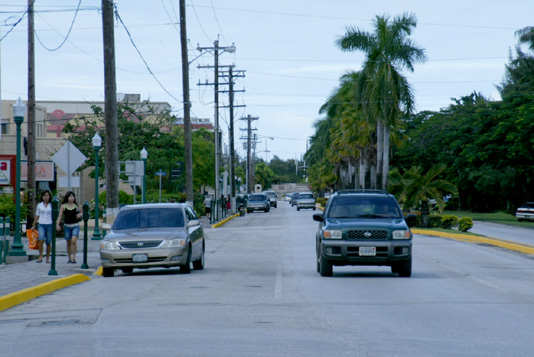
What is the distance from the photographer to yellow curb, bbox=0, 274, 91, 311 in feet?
44.2

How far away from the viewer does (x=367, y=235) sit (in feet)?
58.6

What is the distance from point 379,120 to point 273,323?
161 feet

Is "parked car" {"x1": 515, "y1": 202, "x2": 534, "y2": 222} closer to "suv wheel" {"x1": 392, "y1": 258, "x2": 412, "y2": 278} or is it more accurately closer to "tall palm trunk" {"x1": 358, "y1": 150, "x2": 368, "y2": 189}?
"tall palm trunk" {"x1": 358, "y1": 150, "x2": 368, "y2": 189}

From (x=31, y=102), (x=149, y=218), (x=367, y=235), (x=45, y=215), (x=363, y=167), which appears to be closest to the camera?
(x=367, y=235)

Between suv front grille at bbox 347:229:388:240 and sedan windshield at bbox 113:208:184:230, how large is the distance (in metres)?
4.21

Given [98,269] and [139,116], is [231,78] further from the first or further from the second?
[98,269]

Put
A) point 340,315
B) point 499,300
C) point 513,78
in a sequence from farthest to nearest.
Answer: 1. point 513,78
2. point 499,300
3. point 340,315

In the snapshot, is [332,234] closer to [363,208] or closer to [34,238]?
[363,208]

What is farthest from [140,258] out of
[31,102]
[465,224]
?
[465,224]

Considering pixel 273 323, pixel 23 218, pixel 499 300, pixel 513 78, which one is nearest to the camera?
pixel 273 323

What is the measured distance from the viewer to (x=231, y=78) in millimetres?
70812

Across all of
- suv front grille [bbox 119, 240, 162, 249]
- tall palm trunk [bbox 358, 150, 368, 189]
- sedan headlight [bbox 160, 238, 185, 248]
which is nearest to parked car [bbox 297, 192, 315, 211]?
tall palm trunk [bbox 358, 150, 368, 189]

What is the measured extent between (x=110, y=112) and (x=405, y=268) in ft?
32.8

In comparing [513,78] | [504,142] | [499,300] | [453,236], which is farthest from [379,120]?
[499,300]
